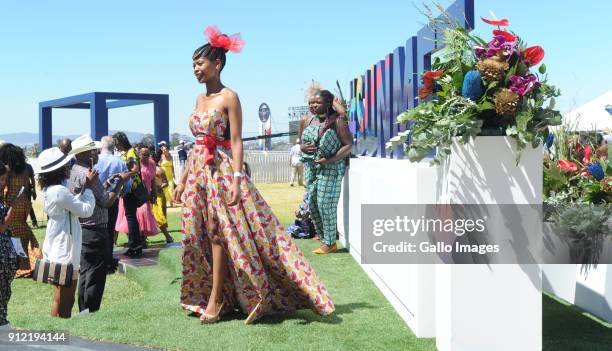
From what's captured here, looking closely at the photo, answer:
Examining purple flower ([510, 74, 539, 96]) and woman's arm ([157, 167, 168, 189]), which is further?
woman's arm ([157, 167, 168, 189])

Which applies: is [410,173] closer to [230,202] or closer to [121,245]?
[230,202]

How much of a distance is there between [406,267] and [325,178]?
314cm

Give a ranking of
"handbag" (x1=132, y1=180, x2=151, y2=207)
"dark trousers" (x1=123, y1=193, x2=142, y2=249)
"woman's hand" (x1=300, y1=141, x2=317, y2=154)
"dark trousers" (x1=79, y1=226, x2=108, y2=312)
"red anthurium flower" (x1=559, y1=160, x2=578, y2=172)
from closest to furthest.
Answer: "red anthurium flower" (x1=559, y1=160, x2=578, y2=172) → "dark trousers" (x1=79, y1=226, x2=108, y2=312) → "woman's hand" (x1=300, y1=141, x2=317, y2=154) → "handbag" (x1=132, y1=180, x2=151, y2=207) → "dark trousers" (x1=123, y1=193, x2=142, y2=249)

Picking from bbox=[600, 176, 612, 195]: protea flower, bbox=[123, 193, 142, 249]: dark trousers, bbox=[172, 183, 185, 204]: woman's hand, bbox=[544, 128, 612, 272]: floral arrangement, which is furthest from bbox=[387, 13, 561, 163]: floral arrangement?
bbox=[123, 193, 142, 249]: dark trousers

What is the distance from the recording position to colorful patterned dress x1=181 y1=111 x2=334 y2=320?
4441 mm

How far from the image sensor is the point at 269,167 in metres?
30.0

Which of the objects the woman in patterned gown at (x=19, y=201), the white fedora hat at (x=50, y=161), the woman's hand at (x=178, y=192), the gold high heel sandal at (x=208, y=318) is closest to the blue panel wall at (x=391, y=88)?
the woman's hand at (x=178, y=192)

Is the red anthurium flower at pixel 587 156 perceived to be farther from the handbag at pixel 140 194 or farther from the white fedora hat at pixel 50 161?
the handbag at pixel 140 194

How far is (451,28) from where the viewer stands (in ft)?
12.5

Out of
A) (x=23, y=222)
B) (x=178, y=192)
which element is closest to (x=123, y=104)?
(x=23, y=222)

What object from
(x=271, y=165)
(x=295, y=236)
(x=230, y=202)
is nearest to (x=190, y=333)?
(x=230, y=202)

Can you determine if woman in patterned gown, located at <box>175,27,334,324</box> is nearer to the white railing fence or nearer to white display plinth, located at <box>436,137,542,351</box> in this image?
white display plinth, located at <box>436,137,542,351</box>

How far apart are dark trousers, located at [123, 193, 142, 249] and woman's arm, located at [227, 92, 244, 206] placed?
514 cm

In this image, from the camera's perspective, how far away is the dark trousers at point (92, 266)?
5711 mm
